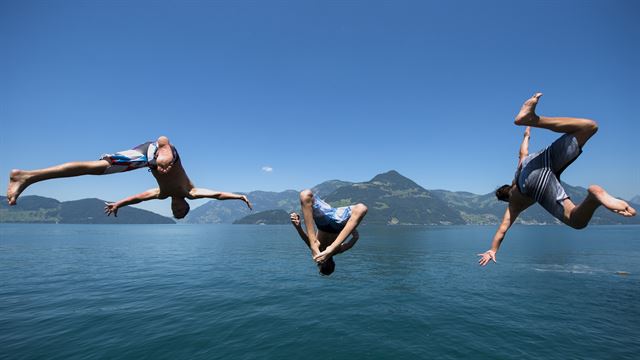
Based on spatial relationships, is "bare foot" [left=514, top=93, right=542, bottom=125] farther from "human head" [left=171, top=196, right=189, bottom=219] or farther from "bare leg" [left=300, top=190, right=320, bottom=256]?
"human head" [left=171, top=196, right=189, bottom=219]

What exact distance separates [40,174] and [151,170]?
193cm

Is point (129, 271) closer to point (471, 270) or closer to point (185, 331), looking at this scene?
point (185, 331)

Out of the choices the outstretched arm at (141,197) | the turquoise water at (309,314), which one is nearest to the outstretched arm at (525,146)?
the outstretched arm at (141,197)

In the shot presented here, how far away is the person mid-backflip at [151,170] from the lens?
5.71 m

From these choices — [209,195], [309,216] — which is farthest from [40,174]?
[309,216]

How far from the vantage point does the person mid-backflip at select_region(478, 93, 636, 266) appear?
5.24m

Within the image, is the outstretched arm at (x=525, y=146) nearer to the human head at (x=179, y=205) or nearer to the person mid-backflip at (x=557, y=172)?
the person mid-backflip at (x=557, y=172)

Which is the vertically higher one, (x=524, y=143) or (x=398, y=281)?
(x=524, y=143)

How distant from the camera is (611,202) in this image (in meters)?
4.90

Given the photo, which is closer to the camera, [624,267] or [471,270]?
[471,270]

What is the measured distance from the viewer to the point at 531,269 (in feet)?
205

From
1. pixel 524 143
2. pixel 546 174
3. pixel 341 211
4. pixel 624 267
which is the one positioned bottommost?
pixel 624 267

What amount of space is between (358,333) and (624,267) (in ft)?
247

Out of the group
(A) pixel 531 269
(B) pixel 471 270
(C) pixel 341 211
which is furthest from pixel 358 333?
(A) pixel 531 269
